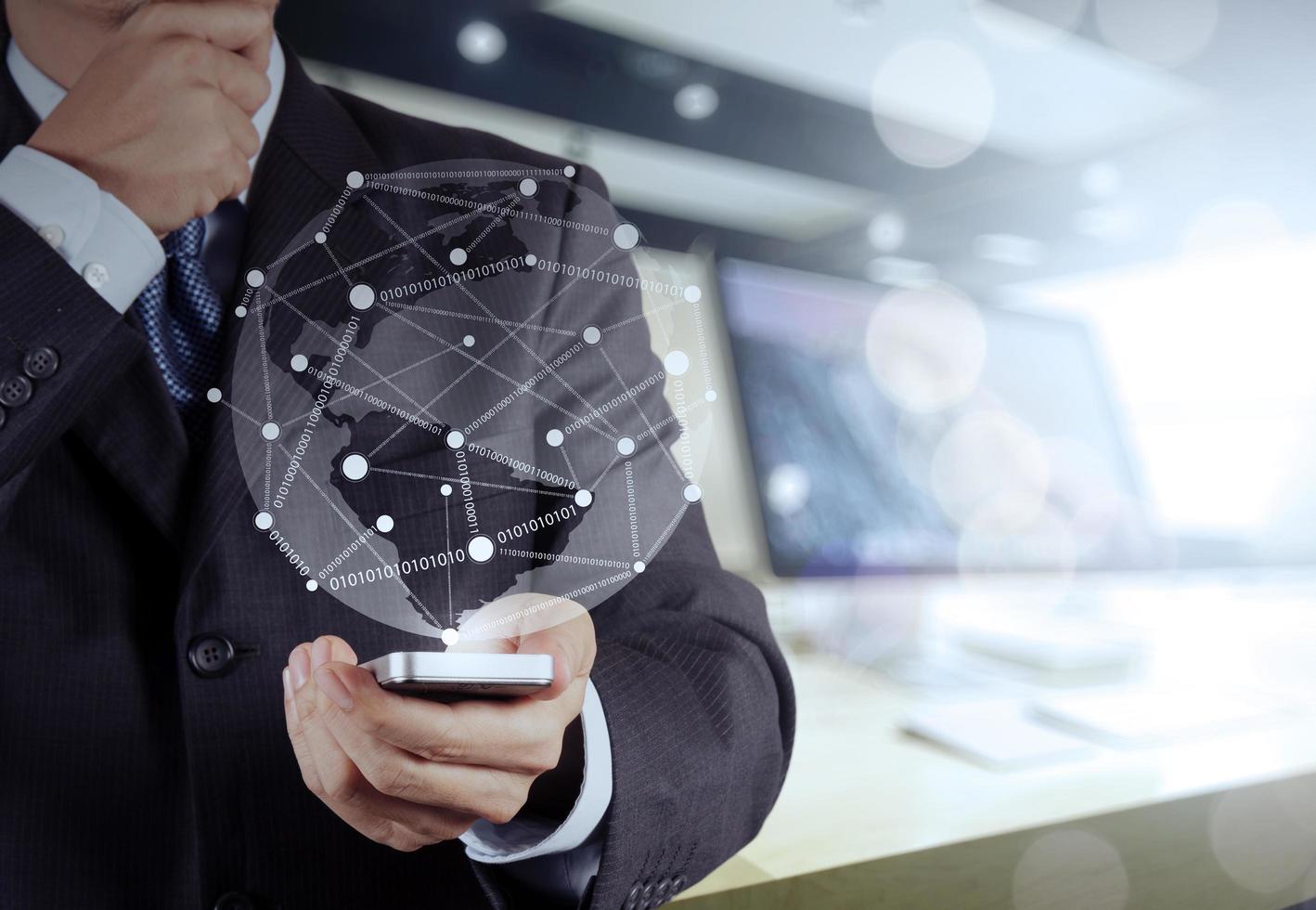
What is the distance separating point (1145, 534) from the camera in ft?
3.96

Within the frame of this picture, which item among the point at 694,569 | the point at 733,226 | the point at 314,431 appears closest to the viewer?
the point at 314,431

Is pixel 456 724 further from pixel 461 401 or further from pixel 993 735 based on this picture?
pixel 993 735

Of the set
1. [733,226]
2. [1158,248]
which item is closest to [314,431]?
[1158,248]

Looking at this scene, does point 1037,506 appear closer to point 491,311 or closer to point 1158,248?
point 491,311

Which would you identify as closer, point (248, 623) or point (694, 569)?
point (248, 623)

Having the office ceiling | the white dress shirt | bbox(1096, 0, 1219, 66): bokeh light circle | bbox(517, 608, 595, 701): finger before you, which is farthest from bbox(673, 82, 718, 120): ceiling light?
bbox(517, 608, 595, 701): finger

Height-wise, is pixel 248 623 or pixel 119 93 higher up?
pixel 119 93

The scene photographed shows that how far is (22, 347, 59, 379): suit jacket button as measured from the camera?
1.44 ft

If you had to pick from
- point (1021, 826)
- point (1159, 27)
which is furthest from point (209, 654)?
point (1159, 27)

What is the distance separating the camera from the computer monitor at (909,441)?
96 cm

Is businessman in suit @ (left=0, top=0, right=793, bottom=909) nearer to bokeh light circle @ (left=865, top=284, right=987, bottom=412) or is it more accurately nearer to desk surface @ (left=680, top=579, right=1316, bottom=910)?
desk surface @ (left=680, top=579, right=1316, bottom=910)

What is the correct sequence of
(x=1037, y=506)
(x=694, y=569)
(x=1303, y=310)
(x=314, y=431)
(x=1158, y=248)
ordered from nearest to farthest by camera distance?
(x=314, y=431) < (x=694, y=569) < (x=1037, y=506) < (x=1303, y=310) < (x=1158, y=248)

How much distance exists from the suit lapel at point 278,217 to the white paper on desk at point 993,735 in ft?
2.41

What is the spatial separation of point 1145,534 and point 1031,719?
39 centimetres
